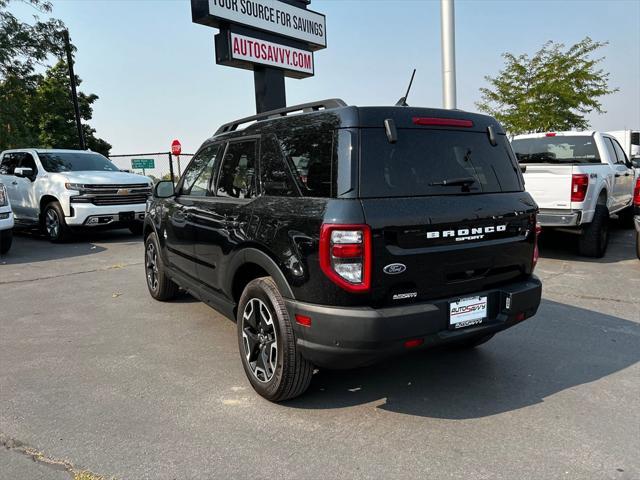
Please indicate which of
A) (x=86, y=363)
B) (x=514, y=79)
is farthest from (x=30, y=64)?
(x=514, y=79)

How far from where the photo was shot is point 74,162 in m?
11.1

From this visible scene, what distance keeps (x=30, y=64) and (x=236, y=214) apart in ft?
55.2

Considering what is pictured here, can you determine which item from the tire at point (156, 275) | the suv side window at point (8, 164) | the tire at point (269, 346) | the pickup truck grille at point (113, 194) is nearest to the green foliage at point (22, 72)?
the suv side window at point (8, 164)

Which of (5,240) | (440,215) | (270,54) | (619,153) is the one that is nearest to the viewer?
(440,215)

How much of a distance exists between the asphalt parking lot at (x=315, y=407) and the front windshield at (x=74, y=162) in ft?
20.5

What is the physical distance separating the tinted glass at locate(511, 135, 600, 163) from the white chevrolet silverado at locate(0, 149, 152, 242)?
778 centimetres

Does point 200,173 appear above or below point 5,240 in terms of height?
above

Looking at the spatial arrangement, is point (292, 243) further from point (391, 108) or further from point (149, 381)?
point (149, 381)

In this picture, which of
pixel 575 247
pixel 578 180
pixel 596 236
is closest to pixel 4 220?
pixel 578 180

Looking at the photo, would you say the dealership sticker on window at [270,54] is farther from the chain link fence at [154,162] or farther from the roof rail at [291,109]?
the chain link fence at [154,162]

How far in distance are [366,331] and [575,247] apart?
25.0 feet

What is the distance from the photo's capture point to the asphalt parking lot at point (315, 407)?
261 centimetres

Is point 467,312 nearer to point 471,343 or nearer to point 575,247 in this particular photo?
point 471,343

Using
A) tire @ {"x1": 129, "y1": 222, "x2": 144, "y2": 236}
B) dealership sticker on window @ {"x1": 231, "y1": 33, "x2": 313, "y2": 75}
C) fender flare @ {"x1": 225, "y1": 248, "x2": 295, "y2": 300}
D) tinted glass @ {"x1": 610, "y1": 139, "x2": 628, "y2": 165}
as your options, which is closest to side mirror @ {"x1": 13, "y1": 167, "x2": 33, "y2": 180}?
tire @ {"x1": 129, "y1": 222, "x2": 144, "y2": 236}
